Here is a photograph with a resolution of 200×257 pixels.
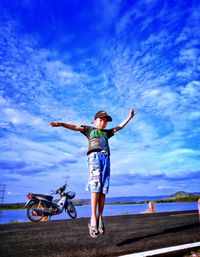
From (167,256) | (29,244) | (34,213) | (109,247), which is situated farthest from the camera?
(34,213)

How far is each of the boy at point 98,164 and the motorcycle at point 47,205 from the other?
7.30m

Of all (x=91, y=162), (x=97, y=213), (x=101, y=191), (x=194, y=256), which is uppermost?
(x=91, y=162)

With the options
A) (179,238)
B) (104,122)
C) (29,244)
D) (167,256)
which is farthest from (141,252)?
(104,122)

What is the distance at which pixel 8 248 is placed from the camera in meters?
3.90

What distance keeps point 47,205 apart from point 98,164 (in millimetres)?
8257

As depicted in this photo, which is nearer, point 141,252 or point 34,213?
point 141,252

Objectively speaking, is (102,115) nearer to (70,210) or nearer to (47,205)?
(47,205)

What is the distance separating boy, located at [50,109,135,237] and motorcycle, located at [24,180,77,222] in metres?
7.30

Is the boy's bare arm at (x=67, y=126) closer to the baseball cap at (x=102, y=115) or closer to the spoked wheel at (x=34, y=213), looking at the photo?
the baseball cap at (x=102, y=115)

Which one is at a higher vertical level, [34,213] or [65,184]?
[65,184]

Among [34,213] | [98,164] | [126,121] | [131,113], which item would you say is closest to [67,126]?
[98,164]

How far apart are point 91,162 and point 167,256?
1.63 metres

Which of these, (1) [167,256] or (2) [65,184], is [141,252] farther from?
(2) [65,184]

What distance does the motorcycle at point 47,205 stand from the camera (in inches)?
440
